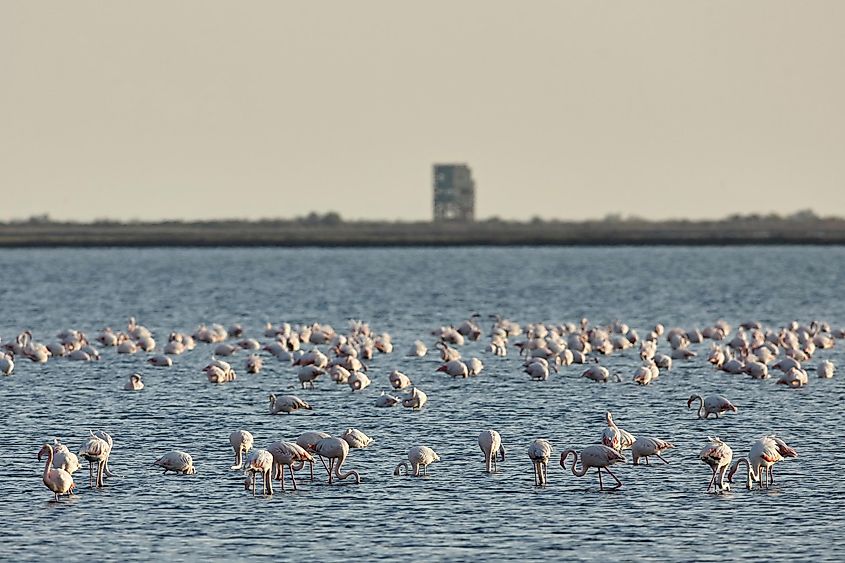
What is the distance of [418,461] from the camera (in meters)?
30.0

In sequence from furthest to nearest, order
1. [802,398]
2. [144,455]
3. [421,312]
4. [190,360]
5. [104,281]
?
[104,281] → [421,312] → [190,360] → [802,398] → [144,455]

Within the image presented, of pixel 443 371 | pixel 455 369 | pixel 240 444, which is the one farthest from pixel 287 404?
pixel 443 371

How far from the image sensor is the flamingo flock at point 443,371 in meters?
29.1

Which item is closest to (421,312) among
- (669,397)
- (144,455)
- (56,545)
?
(669,397)

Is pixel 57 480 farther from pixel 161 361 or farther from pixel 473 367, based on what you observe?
pixel 161 361

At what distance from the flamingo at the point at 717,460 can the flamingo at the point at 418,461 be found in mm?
4988

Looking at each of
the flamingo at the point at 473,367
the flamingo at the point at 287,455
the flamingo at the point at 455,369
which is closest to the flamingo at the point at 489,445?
the flamingo at the point at 287,455

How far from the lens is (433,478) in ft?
98.1

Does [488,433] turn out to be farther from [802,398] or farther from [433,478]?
[802,398]

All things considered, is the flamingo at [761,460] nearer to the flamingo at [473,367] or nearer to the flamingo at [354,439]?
the flamingo at [354,439]

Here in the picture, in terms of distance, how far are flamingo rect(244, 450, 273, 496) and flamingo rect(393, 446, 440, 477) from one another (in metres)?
2.65

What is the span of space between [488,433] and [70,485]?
7711 millimetres

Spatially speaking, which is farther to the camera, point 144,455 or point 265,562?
point 144,455

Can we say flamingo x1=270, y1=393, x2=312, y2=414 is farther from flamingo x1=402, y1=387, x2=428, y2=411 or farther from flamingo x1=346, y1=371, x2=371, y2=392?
flamingo x1=346, y1=371, x2=371, y2=392
